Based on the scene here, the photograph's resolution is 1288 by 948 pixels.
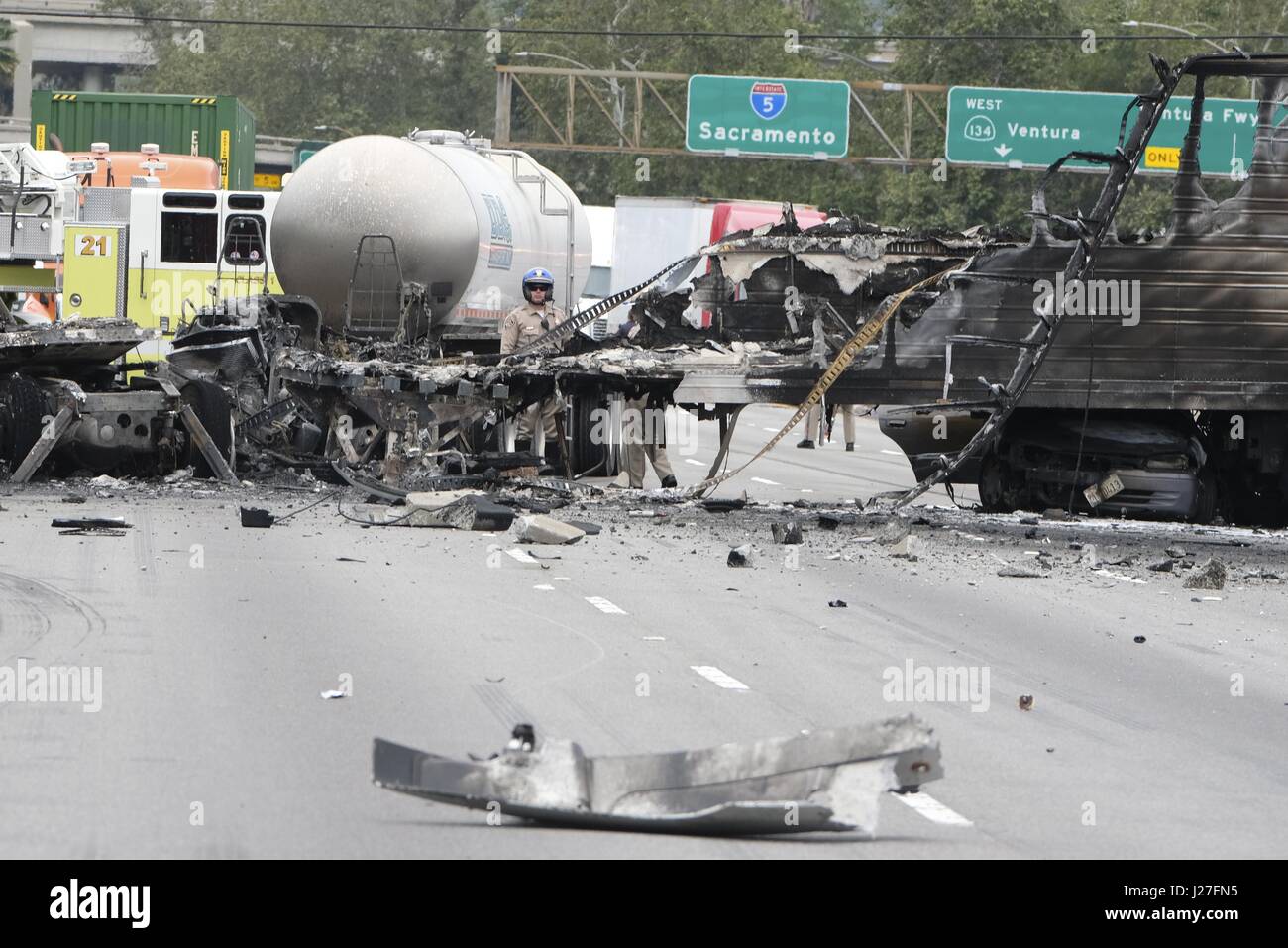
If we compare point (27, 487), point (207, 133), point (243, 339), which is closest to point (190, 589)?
point (27, 487)

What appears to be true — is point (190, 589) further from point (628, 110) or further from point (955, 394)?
point (628, 110)

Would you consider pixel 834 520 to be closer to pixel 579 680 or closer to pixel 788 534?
pixel 788 534

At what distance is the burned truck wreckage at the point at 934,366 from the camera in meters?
16.4

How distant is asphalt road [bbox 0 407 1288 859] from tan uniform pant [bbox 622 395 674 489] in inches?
80.3

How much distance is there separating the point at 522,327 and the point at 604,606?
8307mm

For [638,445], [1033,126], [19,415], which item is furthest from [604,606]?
[1033,126]

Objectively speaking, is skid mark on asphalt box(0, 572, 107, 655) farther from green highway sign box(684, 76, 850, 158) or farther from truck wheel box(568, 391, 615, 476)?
green highway sign box(684, 76, 850, 158)

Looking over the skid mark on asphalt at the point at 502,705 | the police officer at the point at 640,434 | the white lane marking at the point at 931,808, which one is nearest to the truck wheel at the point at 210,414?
the police officer at the point at 640,434

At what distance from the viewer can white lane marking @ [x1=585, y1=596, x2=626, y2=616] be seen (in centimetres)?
1165

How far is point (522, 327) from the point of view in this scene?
782 inches

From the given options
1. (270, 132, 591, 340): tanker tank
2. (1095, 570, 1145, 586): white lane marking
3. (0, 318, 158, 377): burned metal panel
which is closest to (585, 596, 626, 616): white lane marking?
(1095, 570, 1145, 586): white lane marking

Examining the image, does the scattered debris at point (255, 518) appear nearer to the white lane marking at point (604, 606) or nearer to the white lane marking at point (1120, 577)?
the white lane marking at point (604, 606)
